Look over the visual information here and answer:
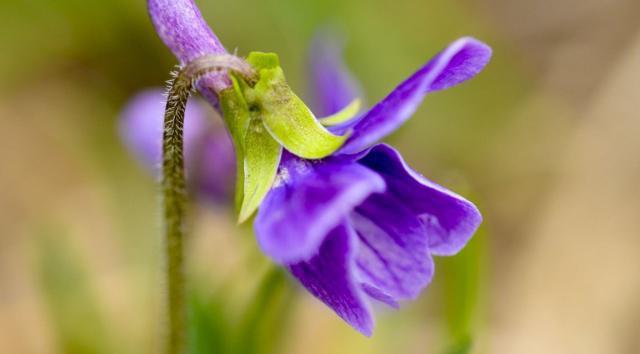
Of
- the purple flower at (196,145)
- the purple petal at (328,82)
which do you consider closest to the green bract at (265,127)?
the purple petal at (328,82)

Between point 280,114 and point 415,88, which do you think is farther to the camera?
point 280,114

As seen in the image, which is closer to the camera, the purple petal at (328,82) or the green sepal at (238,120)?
the green sepal at (238,120)

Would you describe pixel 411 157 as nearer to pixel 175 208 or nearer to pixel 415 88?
pixel 175 208

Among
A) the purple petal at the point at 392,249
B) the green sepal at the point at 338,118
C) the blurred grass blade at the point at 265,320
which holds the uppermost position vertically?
the green sepal at the point at 338,118

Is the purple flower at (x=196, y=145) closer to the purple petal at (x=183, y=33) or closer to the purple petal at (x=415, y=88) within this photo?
the purple petal at (x=183, y=33)

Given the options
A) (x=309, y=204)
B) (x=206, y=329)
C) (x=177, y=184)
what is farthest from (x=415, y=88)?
(x=206, y=329)

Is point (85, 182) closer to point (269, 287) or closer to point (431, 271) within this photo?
point (269, 287)
